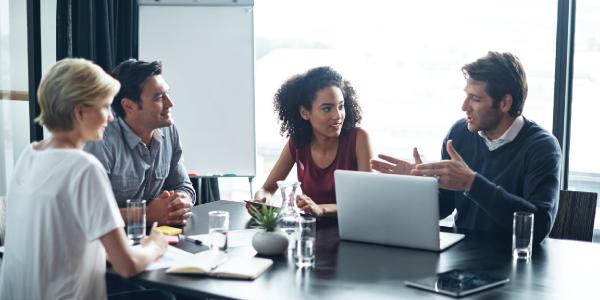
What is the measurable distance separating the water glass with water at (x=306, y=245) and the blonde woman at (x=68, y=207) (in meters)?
0.42

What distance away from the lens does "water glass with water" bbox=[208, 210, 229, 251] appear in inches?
84.3

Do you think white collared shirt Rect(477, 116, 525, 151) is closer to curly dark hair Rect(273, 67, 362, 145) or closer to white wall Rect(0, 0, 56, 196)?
curly dark hair Rect(273, 67, 362, 145)

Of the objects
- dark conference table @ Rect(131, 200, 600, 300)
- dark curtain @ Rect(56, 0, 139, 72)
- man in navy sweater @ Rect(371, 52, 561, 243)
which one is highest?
dark curtain @ Rect(56, 0, 139, 72)

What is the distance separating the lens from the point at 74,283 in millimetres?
1927

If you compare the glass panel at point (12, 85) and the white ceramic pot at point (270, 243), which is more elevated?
the glass panel at point (12, 85)

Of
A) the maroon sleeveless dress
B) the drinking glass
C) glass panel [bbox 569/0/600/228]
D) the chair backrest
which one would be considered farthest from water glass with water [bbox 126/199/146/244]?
glass panel [bbox 569/0/600/228]

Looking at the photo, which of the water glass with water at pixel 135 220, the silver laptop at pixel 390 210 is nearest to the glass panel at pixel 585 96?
the silver laptop at pixel 390 210

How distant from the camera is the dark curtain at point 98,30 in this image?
3820 mm

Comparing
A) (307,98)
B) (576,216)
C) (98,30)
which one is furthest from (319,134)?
(98,30)

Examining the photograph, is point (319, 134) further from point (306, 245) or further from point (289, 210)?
Answer: point (306, 245)

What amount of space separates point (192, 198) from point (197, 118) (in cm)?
117

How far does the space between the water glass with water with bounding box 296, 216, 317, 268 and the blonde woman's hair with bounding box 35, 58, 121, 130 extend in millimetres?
668

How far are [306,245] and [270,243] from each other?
0.58 feet

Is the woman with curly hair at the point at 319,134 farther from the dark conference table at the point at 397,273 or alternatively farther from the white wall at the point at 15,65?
the white wall at the point at 15,65
